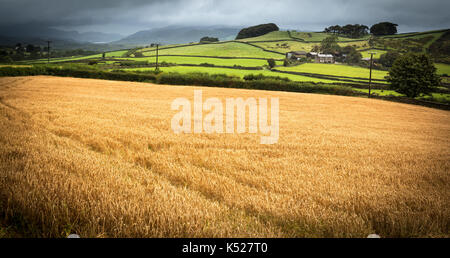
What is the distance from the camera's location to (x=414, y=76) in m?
49.9

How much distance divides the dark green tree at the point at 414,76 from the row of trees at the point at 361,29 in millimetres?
85484

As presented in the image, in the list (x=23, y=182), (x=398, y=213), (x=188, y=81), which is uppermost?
(x=188, y=81)

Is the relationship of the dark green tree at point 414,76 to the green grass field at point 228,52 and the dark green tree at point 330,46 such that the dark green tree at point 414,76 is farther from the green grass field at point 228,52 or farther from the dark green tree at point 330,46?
the dark green tree at point 330,46

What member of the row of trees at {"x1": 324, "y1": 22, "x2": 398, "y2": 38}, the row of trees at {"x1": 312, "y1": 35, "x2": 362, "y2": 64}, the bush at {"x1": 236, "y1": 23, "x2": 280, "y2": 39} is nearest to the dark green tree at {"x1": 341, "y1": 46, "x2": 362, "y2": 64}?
the row of trees at {"x1": 312, "y1": 35, "x2": 362, "y2": 64}

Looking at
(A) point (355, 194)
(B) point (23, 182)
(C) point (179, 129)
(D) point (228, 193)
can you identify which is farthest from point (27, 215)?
(C) point (179, 129)

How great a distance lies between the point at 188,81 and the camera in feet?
169

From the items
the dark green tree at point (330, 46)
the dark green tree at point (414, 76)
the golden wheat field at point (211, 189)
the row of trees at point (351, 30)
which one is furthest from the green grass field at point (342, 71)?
the row of trees at point (351, 30)

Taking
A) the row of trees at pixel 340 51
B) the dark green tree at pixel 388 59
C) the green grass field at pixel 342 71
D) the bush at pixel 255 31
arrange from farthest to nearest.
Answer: the bush at pixel 255 31 < the row of trees at pixel 340 51 < the dark green tree at pixel 388 59 < the green grass field at pixel 342 71

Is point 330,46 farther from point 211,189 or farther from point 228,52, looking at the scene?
point 211,189

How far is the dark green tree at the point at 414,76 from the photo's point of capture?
49.4 m

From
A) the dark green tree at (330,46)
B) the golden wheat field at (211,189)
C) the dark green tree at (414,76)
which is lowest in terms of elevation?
the golden wheat field at (211,189)
